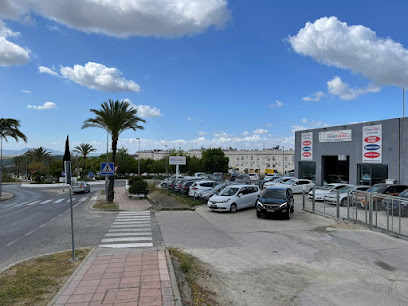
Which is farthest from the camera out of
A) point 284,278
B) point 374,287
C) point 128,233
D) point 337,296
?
point 128,233

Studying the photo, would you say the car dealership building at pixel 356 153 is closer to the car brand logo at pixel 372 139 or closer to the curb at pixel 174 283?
the car brand logo at pixel 372 139

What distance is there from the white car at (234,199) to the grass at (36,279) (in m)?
10.9

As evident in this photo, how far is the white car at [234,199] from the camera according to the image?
19.2 meters

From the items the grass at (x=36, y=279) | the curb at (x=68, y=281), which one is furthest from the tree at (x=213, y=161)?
the curb at (x=68, y=281)

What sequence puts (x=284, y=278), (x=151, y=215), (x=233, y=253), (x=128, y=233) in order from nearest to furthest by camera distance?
1. (x=284, y=278)
2. (x=233, y=253)
3. (x=128, y=233)
4. (x=151, y=215)

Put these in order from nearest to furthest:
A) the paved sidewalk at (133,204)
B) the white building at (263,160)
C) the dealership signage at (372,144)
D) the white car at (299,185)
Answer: the paved sidewalk at (133,204) < the dealership signage at (372,144) < the white car at (299,185) < the white building at (263,160)

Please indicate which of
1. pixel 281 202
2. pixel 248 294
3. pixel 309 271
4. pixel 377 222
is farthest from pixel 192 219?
pixel 248 294

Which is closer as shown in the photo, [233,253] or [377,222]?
[233,253]

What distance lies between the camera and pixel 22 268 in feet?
26.0

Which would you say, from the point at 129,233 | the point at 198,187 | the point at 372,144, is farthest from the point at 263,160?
the point at 129,233

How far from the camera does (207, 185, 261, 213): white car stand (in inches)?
755

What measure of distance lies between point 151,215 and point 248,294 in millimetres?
12579

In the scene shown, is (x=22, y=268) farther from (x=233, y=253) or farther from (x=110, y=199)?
(x=110, y=199)

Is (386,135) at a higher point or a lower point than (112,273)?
higher
